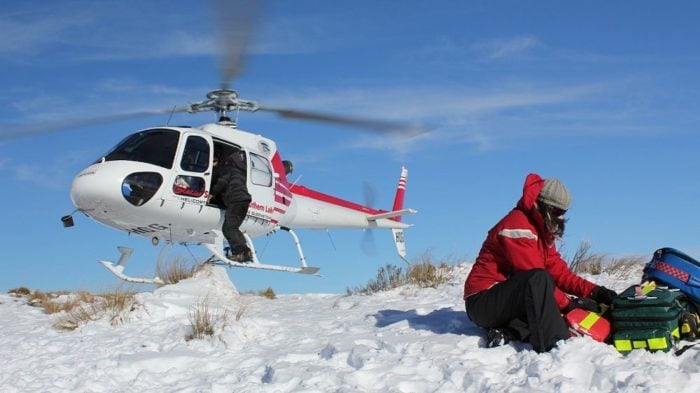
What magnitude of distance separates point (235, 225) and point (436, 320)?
537 centimetres

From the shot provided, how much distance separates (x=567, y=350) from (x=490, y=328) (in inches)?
33.0

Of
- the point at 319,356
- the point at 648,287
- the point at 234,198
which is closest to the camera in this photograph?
the point at 648,287

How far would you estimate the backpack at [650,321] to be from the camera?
5.31 metres

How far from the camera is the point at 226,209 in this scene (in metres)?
11.6

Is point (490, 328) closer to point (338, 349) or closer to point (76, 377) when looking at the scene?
point (338, 349)

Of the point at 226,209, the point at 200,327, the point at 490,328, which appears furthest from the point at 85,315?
the point at 490,328

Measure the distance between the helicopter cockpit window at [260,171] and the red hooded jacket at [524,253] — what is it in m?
6.52

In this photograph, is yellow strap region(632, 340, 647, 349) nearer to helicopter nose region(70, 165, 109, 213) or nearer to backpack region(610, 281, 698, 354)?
backpack region(610, 281, 698, 354)

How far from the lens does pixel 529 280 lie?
17.9ft

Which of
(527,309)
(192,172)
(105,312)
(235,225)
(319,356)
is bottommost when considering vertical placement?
(319,356)

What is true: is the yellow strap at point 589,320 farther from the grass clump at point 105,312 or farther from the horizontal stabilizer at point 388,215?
the horizontal stabilizer at point 388,215

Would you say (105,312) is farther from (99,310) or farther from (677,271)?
(677,271)

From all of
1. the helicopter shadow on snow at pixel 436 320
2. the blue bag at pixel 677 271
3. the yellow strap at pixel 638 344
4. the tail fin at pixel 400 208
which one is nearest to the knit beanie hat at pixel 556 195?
the blue bag at pixel 677 271

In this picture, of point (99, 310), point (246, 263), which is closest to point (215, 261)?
point (246, 263)
